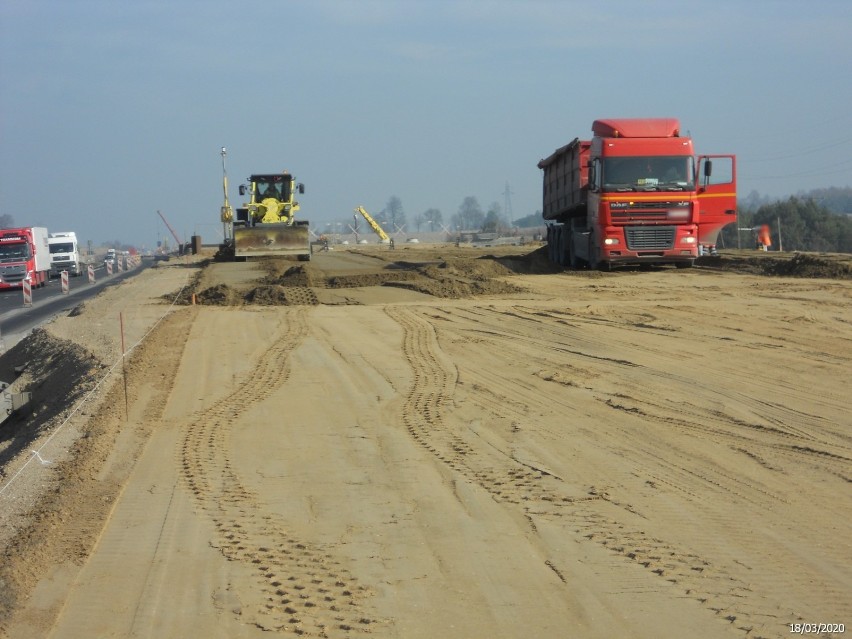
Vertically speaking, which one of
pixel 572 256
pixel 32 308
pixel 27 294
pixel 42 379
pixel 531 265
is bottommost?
pixel 42 379

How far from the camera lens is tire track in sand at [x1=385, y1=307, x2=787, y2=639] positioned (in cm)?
513

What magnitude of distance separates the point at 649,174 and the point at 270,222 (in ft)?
61.7

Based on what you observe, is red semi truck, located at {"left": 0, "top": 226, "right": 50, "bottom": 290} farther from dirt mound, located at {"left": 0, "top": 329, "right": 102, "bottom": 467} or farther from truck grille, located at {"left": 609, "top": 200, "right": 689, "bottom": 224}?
truck grille, located at {"left": 609, "top": 200, "right": 689, "bottom": 224}

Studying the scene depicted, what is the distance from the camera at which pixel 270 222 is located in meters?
39.2

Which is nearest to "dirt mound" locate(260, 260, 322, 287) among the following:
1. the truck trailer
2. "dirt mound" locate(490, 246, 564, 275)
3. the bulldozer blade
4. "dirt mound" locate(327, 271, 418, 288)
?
"dirt mound" locate(327, 271, 418, 288)

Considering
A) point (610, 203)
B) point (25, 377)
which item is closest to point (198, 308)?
point (25, 377)

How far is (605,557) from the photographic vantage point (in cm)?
580

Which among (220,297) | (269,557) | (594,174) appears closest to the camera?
(269,557)

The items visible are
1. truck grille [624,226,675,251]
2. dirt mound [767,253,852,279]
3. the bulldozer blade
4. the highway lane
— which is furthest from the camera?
the bulldozer blade

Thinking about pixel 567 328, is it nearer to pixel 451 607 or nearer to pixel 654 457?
pixel 654 457

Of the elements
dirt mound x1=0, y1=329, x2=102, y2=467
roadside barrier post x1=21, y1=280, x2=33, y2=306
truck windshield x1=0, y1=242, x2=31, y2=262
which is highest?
truck windshield x1=0, y1=242, x2=31, y2=262

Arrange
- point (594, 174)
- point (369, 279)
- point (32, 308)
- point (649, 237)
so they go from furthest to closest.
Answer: point (32, 308) < point (594, 174) < point (649, 237) < point (369, 279)

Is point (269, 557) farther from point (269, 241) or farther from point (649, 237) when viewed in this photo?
point (269, 241)

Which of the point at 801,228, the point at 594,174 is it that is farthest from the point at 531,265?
the point at 801,228
